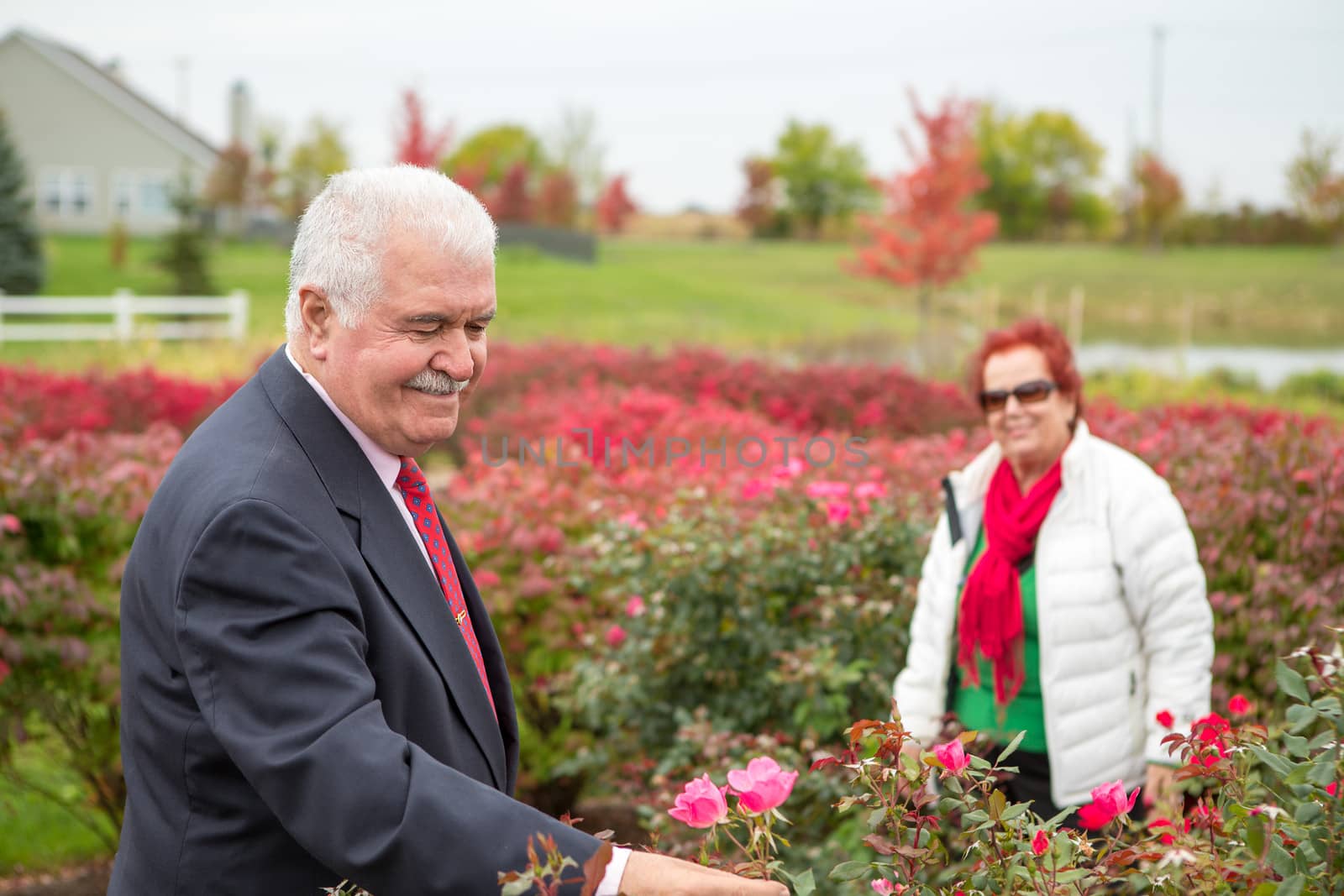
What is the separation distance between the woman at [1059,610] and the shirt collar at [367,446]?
1.85 metres

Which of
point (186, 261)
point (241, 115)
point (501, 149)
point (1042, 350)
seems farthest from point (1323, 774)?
point (501, 149)

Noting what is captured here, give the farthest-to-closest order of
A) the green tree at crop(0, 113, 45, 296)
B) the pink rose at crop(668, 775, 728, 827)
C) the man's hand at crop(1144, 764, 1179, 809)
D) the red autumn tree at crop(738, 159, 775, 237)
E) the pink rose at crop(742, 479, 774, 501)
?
1. the red autumn tree at crop(738, 159, 775, 237)
2. the green tree at crop(0, 113, 45, 296)
3. the pink rose at crop(742, 479, 774, 501)
4. the man's hand at crop(1144, 764, 1179, 809)
5. the pink rose at crop(668, 775, 728, 827)

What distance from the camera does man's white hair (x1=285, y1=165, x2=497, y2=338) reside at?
1678 mm

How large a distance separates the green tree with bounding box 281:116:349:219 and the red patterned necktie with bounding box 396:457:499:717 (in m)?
54.5

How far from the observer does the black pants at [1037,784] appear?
3154 mm

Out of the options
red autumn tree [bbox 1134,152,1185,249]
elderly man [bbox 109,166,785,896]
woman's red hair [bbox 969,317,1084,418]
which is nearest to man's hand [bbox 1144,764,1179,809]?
woman's red hair [bbox 969,317,1084,418]

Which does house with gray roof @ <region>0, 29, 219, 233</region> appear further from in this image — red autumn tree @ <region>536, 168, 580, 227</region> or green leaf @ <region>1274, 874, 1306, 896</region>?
Answer: green leaf @ <region>1274, 874, 1306, 896</region>

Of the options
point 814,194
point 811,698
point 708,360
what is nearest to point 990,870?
point 811,698

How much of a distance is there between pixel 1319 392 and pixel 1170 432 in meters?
15.5

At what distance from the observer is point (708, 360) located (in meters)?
11.7

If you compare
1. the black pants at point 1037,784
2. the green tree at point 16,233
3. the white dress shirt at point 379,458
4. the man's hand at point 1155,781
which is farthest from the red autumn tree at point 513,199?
the white dress shirt at point 379,458

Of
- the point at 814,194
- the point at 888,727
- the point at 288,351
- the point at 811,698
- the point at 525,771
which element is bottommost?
the point at 525,771

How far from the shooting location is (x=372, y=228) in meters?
1.67

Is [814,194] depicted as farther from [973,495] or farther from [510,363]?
[973,495]
